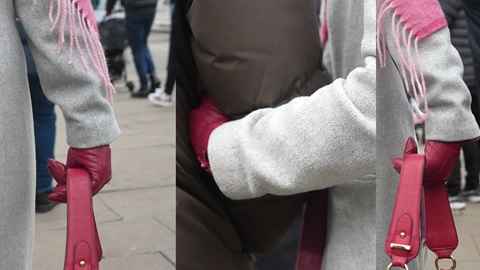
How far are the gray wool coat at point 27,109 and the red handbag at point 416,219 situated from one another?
24.3 inches

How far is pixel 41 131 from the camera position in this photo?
160cm

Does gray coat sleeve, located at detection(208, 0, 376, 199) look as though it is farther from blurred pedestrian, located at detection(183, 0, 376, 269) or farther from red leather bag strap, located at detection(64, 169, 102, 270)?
red leather bag strap, located at detection(64, 169, 102, 270)

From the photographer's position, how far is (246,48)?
1625 millimetres

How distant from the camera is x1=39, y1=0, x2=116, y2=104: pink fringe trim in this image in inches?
60.4

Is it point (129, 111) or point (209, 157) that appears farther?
point (129, 111)

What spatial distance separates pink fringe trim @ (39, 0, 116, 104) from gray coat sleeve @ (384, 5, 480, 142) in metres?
0.64

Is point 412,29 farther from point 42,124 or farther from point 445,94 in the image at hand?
point 42,124

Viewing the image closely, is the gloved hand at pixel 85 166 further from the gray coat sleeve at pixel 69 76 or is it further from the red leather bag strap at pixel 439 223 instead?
the red leather bag strap at pixel 439 223

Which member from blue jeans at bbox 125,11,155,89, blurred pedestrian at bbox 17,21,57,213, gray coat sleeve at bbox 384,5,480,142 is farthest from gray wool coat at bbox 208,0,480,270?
blue jeans at bbox 125,11,155,89

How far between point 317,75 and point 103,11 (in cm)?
56

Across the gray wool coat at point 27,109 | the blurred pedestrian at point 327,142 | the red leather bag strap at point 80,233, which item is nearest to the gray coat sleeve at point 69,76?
the gray wool coat at point 27,109

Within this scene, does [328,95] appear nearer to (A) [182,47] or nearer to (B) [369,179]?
(B) [369,179]

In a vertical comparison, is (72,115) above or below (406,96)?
below

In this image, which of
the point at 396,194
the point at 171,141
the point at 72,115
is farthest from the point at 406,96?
the point at 171,141
